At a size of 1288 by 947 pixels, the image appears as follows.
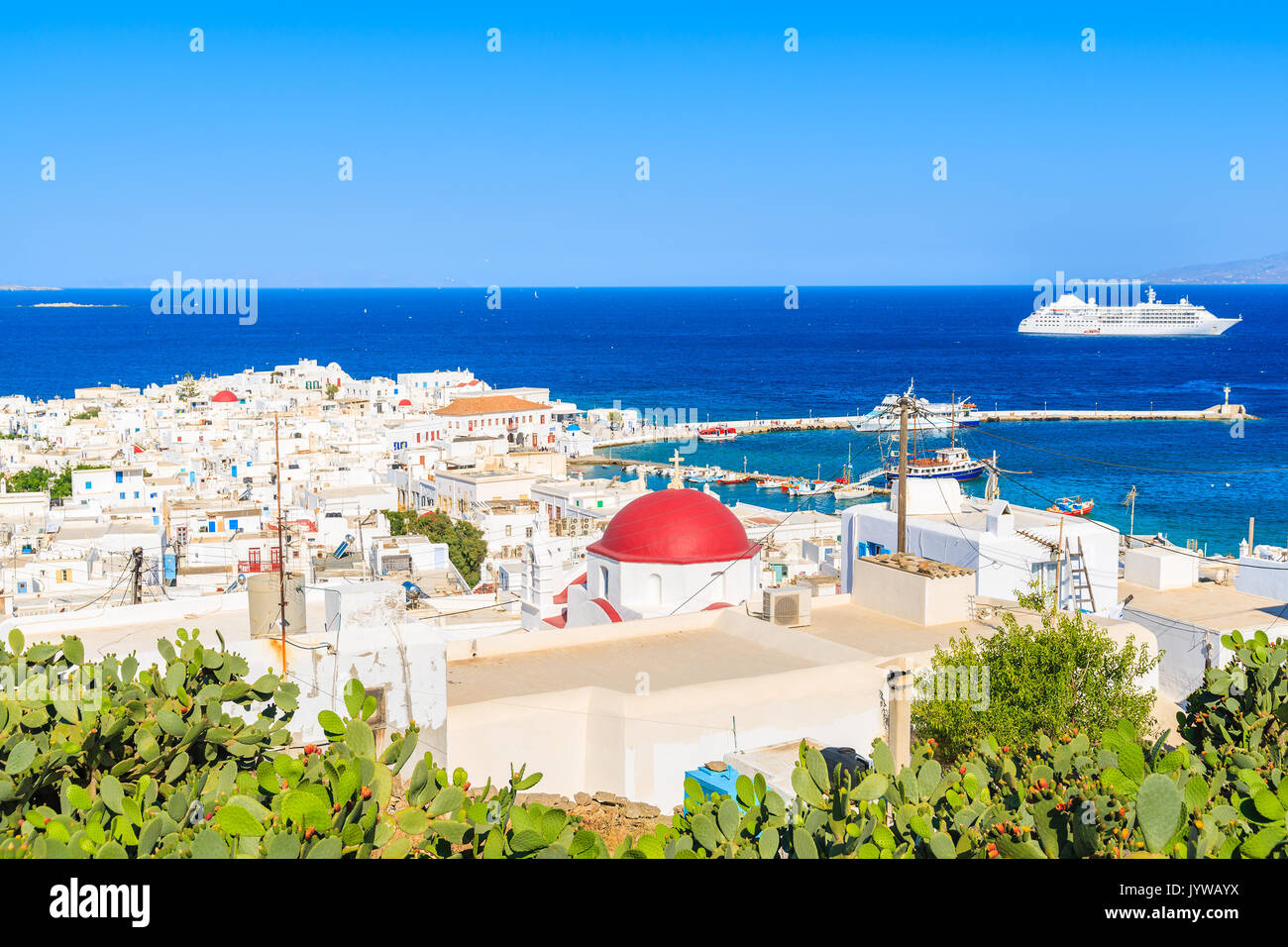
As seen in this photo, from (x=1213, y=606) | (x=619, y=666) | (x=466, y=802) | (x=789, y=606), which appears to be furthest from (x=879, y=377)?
(x=466, y=802)

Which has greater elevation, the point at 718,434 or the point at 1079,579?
the point at 1079,579

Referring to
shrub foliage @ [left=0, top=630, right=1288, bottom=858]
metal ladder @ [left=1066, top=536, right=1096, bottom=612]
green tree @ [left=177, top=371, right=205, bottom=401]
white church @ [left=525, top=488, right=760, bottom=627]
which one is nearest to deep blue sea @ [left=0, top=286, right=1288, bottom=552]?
A: green tree @ [left=177, top=371, right=205, bottom=401]

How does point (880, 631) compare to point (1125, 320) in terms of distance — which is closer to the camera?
point (880, 631)

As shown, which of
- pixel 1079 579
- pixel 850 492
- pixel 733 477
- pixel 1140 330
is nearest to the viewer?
pixel 1079 579

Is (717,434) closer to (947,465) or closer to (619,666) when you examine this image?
(947,465)

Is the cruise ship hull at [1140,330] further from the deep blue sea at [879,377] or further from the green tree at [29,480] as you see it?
the green tree at [29,480]

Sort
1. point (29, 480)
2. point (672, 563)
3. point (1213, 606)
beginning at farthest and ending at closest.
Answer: point (29, 480) → point (1213, 606) → point (672, 563)

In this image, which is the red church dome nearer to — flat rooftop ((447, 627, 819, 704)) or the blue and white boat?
flat rooftop ((447, 627, 819, 704))
